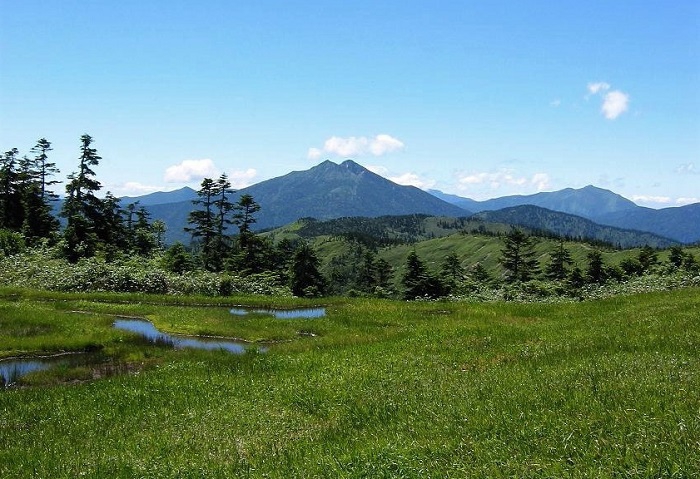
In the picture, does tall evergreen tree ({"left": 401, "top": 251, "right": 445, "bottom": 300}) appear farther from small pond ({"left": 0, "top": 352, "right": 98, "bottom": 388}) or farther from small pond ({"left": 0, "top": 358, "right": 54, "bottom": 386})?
small pond ({"left": 0, "top": 358, "right": 54, "bottom": 386})

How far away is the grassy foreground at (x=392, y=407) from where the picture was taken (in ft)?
24.1

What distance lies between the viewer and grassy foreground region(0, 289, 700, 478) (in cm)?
734

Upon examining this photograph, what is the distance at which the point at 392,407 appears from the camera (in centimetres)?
1174

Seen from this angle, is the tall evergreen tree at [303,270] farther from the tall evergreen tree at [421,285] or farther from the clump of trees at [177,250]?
the tall evergreen tree at [421,285]

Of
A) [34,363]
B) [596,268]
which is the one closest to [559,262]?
[596,268]

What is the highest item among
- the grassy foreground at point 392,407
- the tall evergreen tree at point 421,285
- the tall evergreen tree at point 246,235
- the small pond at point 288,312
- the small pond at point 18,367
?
the tall evergreen tree at point 246,235

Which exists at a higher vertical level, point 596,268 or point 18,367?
point 596,268

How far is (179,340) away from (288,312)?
1088 centimetres

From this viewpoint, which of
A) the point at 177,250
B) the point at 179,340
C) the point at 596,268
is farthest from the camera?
the point at 596,268

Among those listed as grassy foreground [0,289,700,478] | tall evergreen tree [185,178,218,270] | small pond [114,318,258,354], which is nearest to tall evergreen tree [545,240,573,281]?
tall evergreen tree [185,178,218,270]

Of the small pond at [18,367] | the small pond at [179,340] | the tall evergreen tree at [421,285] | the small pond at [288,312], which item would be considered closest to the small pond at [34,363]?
the small pond at [18,367]

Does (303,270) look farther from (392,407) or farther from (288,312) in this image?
(392,407)

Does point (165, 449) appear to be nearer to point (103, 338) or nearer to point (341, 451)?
point (341, 451)

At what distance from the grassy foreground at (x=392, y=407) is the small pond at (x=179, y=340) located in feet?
6.03
